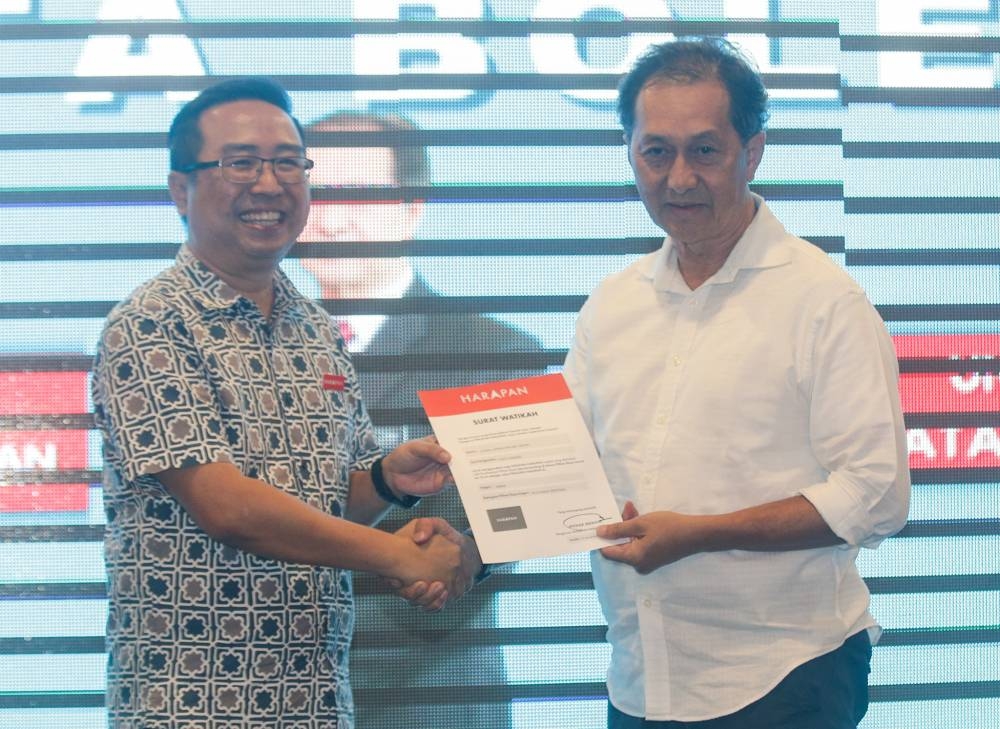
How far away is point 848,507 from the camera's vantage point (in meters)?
2.21

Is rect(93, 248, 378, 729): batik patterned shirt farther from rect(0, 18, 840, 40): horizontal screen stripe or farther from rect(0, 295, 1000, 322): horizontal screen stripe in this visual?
rect(0, 18, 840, 40): horizontal screen stripe

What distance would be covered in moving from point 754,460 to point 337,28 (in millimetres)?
1758

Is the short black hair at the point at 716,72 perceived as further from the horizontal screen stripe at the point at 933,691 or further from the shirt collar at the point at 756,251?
the horizontal screen stripe at the point at 933,691

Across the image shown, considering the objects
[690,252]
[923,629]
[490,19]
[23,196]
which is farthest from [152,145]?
[923,629]

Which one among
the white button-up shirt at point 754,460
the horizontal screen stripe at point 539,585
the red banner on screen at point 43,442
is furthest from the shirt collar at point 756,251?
the red banner on screen at point 43,442

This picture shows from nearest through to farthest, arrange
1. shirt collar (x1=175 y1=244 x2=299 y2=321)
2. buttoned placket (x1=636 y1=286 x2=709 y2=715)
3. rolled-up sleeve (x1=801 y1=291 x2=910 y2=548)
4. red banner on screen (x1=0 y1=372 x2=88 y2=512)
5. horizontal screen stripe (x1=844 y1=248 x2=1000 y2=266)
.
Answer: rolled-up sleeve (x1=801 y1=291 x2=910 y2=548)
buttoned placket (x1=636 y1=286 x2=709 y2=715)
shirt collar (x1=175 y1=244 x2=299 y2=321)
red banner on screen (x1=0 y1=372 x2=88 y2=512)
horizontal screen stripe (x1=844 y1=248 x2=1000 y2=266)

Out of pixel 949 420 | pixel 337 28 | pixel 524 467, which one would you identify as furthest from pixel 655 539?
pixel 337 28

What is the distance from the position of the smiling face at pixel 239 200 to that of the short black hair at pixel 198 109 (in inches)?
0.5

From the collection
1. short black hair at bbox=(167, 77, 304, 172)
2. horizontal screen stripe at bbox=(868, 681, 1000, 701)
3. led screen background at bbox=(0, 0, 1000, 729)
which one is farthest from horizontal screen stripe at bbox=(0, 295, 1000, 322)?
horizontal screen stripe at bbox=(868, 681, 1000, 701)

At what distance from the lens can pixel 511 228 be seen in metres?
3.26

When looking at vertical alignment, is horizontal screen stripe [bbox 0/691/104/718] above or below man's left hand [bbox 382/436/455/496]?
below

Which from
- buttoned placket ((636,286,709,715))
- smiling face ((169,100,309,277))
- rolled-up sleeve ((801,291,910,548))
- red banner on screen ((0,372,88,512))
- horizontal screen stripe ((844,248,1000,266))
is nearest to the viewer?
rolled-up sleeve ((801,291,910,548))

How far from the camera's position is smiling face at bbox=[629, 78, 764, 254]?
93.7 inches

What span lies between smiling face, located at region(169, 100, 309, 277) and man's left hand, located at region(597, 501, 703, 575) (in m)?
1.01
